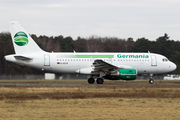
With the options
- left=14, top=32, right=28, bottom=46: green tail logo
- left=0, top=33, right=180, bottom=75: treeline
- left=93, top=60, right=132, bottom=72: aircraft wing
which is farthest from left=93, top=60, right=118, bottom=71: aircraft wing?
left=0, top=33, right=180, bottom=75: treeline

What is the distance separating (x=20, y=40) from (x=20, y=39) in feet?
0.39

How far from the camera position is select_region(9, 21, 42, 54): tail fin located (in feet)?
105

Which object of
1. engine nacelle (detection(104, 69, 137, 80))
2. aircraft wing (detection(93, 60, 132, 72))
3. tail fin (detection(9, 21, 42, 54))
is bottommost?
engine nacelle (detection(104, 69, 137, 80))

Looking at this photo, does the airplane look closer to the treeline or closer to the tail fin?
the tail fin

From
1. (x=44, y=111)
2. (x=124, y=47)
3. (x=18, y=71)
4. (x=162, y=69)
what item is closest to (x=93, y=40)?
(x=124, y=47)

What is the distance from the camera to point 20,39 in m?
32.2

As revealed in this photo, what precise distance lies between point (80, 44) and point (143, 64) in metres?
49.9

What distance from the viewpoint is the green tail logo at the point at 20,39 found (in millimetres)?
32156

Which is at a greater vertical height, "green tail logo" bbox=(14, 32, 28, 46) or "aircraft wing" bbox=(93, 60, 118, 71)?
"green tail logo" bbox=(14, 32, 28, 46)

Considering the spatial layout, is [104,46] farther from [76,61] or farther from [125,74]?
[125,74]

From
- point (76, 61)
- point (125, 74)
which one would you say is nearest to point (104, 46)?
point (76, 61)

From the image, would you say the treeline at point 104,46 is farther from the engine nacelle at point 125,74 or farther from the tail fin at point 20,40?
the engine nacelle at point 125,74

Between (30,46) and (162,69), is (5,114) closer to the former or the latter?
(30,46)

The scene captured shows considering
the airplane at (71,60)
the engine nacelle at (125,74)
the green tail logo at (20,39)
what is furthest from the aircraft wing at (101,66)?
the green tail logo at (20,39)
